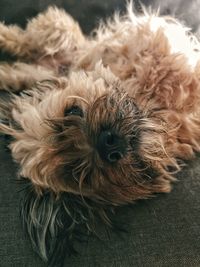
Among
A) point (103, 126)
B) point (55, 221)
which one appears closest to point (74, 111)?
point (103, 126)

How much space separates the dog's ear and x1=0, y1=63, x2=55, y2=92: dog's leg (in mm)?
544

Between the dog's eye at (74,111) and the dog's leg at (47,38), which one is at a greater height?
the dog's leg at (47,38)

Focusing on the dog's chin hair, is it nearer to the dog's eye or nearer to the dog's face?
the dog's face

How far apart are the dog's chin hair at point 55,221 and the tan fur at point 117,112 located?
0.12 ft

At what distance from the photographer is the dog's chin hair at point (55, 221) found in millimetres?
1107

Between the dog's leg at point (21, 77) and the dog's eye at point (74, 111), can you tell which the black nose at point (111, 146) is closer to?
the dog's eye at point (74, 111)

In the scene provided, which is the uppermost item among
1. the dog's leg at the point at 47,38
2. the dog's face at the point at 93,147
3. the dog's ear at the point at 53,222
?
the dog's leg at the point at 47,38

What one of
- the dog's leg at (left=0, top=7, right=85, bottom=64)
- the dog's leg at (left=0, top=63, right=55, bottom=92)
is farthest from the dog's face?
the dog's leg at (left=0, top=7, right=85, bottom=64)

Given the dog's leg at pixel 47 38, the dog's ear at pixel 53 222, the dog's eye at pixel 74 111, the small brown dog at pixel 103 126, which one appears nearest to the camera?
the dog's ear at pixel 53 222

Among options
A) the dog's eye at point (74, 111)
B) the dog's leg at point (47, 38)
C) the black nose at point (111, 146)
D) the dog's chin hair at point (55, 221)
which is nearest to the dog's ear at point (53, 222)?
the dog's chin hair at point (55, 221)

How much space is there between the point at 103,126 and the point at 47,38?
863 mm

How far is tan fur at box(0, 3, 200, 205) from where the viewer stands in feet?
4.17

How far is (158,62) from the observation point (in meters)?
1.50

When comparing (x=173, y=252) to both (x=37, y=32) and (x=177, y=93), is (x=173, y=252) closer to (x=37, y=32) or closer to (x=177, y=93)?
(x=177, y=93)
